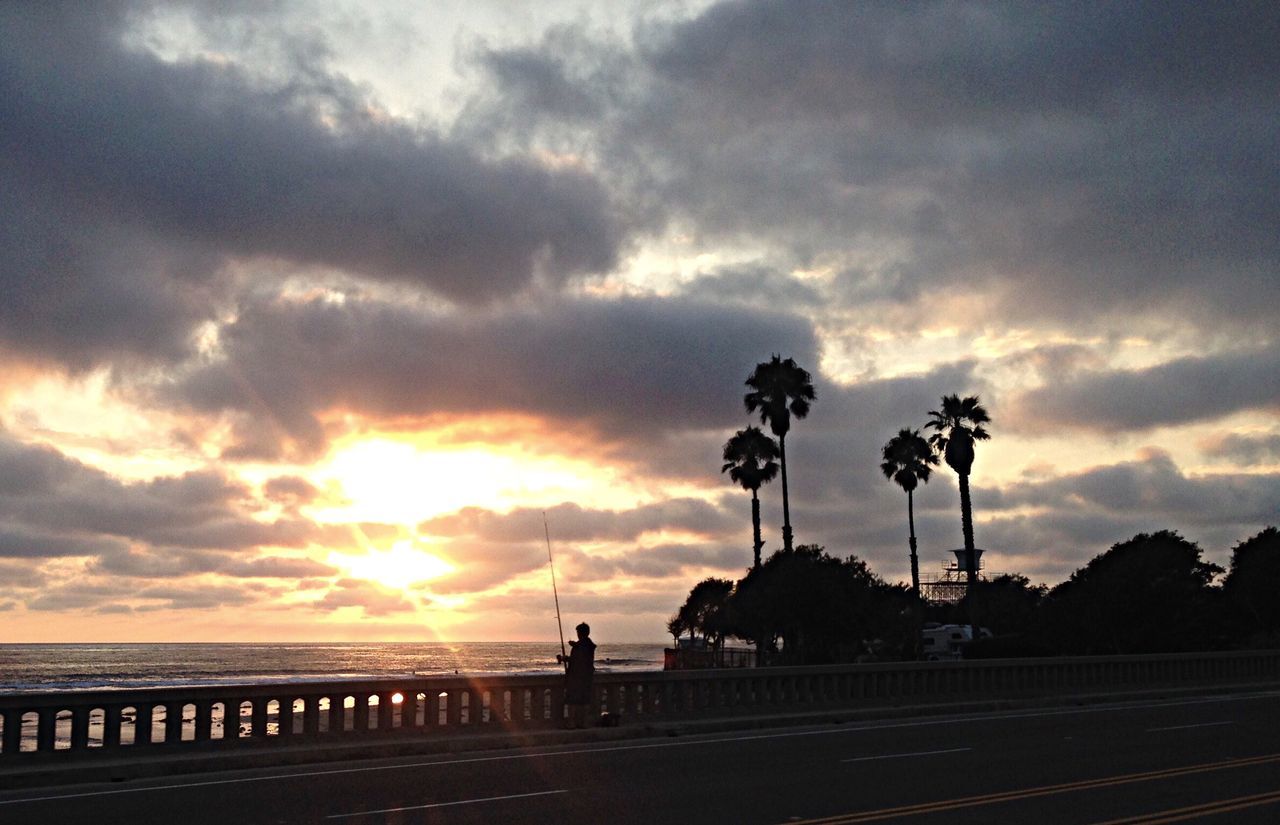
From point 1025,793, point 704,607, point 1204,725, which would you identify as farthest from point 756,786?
point 704,607

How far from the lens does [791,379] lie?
8050 centimetres

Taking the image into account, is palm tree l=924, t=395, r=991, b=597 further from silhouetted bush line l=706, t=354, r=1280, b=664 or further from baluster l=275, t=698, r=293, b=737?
baluster l=275, t=698, r=293, b=737

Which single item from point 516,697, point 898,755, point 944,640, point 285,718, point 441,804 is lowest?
point 898,755

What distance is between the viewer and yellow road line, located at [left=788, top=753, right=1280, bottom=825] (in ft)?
42.4

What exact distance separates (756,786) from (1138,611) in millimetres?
49740

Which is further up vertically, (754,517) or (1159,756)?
(754,517)

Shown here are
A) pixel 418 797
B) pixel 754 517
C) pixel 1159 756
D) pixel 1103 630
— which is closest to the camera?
pixel 418 797

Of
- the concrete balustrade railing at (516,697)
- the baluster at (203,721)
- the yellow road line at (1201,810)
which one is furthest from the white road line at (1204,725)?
the baluster at (203,721)

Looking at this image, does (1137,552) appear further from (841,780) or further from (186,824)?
(186,824)

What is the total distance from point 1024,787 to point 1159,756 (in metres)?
4.75

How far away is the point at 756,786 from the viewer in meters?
15.5

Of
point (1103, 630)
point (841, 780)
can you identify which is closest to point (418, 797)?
point (841, 780)

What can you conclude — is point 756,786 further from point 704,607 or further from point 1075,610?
point 704,607

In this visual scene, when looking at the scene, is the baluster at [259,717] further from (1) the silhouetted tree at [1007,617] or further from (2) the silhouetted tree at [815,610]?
(2) the silhouetted tree at [815,610]
